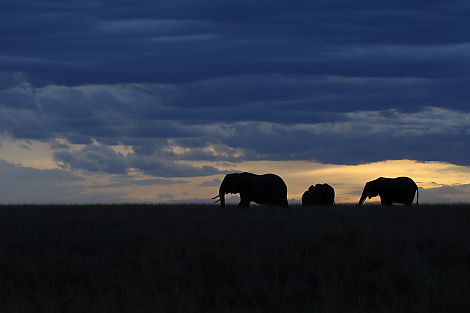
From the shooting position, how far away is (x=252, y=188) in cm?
2584

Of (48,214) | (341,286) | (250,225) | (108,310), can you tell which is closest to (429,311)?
(341,286)

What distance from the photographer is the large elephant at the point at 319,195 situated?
3009cm

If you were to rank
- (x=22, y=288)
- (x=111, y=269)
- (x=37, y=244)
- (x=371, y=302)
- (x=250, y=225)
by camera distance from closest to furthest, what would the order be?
(x=371, y=302) < (x=22, y=288) < (x=111, y=269) < (x=37, y=244) < (x=250, y=225)

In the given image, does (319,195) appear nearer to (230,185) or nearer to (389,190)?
(389,190)

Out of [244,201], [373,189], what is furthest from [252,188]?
[373,189]

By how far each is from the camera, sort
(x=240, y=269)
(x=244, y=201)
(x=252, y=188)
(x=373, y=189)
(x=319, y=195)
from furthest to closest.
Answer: (x=373, y=189) → (x=319, y=195) → (x=252, y=188) → (x=244, y=201) → (x=240, y=269)

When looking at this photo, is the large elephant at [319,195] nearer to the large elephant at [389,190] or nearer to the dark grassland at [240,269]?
the large elephant at [389,190]

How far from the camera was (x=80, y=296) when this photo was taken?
31.6ft

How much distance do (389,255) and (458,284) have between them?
6.39ft

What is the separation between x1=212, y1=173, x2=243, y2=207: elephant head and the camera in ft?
84.4

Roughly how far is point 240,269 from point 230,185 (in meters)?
15.1

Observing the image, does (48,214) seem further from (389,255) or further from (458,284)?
(458,284)

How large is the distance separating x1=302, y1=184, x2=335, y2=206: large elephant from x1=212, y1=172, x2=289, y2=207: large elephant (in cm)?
399

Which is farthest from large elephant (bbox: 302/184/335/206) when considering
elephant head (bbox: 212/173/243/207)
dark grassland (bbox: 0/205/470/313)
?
dark grassland (bbox: 0/205/470/313)
